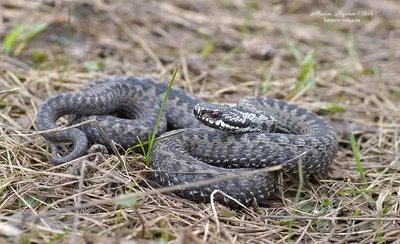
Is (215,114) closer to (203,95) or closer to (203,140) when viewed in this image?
(203,140)

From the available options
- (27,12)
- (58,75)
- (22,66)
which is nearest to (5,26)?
(27,12)

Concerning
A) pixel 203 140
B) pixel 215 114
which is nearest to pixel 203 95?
pixel 203 140

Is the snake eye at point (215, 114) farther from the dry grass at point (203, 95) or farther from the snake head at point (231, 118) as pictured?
the dry grass at point (203, 95)

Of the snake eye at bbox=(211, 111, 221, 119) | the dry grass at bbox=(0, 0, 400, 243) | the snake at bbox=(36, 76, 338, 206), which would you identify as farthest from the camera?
the snake eye at bbox=(211, 111, 221, 119)

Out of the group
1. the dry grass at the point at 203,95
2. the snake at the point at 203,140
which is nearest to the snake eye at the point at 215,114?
the snake at the point at 203,140

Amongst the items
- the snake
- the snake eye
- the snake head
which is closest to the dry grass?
the snake

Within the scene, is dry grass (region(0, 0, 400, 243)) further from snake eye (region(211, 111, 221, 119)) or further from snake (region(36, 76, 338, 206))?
snake eye (region(211, 111, 221, 119))
